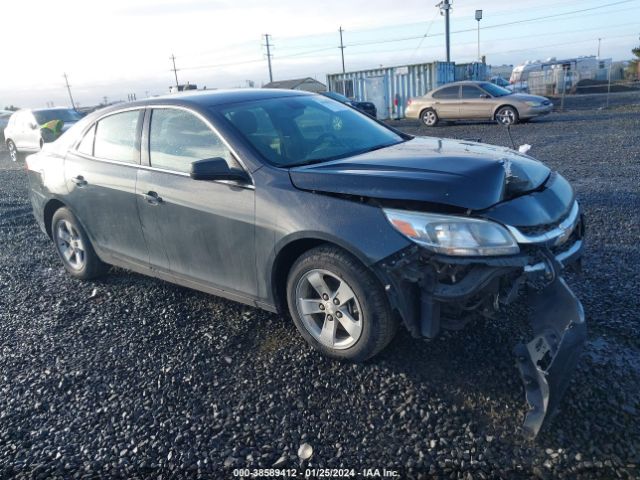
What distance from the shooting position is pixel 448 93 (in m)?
18.1

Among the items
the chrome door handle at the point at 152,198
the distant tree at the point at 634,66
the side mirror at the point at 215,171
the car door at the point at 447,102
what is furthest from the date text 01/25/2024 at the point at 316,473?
the distant tree at the point at 634,66

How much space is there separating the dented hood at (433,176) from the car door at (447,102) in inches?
594

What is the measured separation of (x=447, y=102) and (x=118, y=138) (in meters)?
15.4

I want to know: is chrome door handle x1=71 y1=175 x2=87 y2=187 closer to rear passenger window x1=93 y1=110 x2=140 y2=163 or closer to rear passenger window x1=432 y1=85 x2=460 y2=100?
rear passenger window x1=93 y1=110 x2=140 y2=163

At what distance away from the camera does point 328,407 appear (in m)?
2.98

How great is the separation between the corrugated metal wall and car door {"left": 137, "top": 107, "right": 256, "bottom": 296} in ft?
67.6

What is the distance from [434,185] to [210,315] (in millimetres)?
2162

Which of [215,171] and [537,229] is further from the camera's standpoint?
[215,171]

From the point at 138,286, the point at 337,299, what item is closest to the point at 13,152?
the point at 138,286

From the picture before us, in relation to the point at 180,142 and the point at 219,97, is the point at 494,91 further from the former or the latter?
the point at 180,142

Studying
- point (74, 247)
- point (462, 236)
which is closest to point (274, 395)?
point (462, 236)

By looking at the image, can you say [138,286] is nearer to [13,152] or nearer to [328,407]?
[328,407]

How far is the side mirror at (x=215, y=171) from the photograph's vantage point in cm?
336

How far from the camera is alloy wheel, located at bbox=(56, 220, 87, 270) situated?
5.06 m
